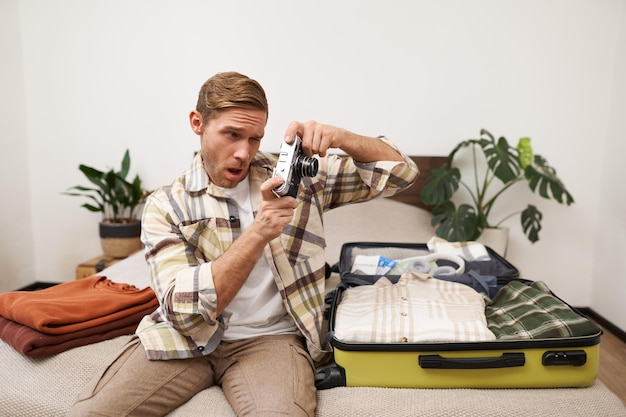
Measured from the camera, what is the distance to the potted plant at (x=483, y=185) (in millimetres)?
2604

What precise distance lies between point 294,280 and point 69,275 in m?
2.49

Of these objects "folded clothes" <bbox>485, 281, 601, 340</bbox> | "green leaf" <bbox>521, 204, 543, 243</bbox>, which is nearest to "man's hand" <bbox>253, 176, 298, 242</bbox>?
"folded clothes" <bbox>485, 281, 601, 340</bbox>

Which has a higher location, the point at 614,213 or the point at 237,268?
the point at 237,268

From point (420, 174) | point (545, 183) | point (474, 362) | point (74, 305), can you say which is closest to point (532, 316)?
point (474, 362)

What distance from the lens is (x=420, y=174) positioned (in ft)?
9.55

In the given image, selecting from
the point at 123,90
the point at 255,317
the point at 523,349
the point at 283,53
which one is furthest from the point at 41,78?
the point at 523,349

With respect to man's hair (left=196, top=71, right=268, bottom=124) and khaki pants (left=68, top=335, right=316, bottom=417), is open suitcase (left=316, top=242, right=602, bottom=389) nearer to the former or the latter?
khaki pants (left=68, top=335, right=316, bottom=417)

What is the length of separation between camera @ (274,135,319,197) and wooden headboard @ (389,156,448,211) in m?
1.81

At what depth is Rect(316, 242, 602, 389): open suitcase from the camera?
3.83ft

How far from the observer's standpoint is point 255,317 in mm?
1339

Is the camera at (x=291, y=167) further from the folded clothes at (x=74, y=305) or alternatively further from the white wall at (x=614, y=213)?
the white wall at (x=614, y=213)

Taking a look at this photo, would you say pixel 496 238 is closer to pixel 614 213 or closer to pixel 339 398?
pixel 614 213

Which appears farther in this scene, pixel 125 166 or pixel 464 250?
pixel 125 166

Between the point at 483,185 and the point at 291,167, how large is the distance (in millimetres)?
2021
